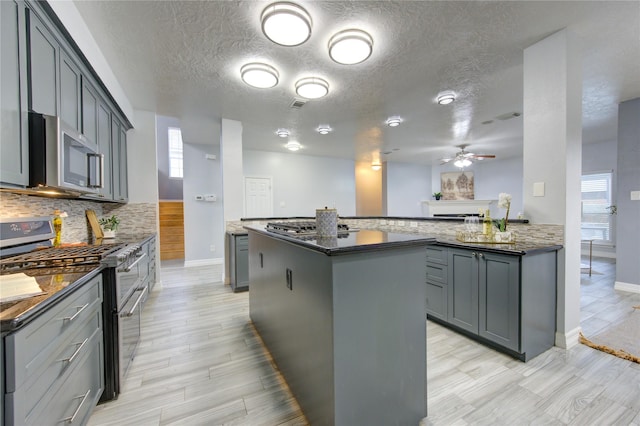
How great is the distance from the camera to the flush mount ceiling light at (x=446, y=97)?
11.2 feet

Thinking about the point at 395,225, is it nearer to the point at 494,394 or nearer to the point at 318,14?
the point at 494,394

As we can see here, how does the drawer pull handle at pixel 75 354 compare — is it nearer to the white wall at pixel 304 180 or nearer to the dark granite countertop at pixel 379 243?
the dark granite countertop at pixel 379 243

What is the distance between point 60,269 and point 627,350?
418cm

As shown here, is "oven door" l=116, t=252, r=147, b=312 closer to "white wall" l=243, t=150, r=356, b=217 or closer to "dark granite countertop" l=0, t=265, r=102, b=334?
"dark granite countertop" l=0, t=265, r=102, b=334

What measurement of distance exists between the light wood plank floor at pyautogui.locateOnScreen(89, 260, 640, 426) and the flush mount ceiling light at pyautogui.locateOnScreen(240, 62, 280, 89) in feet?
8.50

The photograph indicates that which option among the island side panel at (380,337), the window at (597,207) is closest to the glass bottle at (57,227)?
the island side panel at (380,337)

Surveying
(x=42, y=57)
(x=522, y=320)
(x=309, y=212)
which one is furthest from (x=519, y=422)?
(x=309, y=212)

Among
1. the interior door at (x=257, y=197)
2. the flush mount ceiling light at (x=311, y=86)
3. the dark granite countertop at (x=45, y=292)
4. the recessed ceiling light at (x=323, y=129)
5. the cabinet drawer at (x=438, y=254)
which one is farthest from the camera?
the interior door at (x=257, y=197)

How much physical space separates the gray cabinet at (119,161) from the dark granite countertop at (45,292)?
6.42ft

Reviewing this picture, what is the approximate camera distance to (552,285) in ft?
7.29

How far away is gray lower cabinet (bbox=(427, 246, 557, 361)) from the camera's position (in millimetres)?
2012

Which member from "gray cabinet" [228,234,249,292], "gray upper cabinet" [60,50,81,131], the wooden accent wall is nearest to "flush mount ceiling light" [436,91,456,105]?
"gray cabinet" [228,234,249,292]

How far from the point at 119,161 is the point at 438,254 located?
397 cm

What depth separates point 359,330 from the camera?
128 cm
